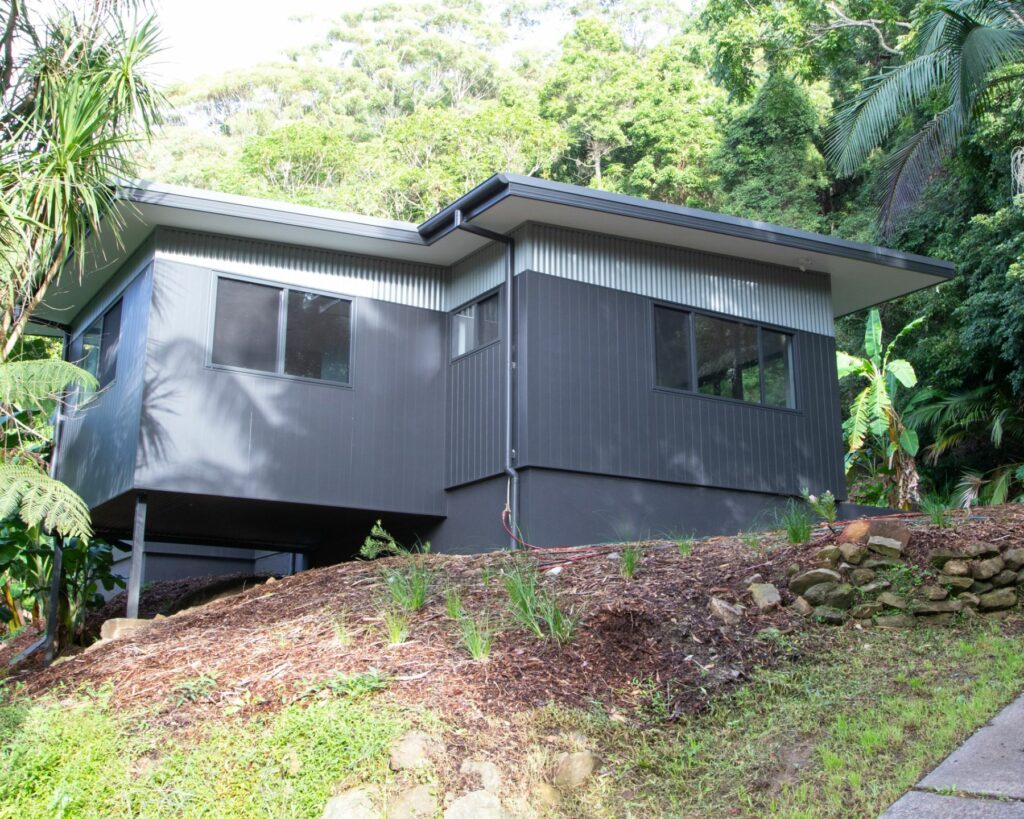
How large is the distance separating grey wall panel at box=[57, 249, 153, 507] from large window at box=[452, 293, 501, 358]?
3.42 meters

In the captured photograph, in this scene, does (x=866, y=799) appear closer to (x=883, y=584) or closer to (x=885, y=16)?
(x=883, y=584)

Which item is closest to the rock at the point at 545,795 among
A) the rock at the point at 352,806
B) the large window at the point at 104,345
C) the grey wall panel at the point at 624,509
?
the rock at the point at 352,806

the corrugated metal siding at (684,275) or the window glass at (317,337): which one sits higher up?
the corrugated metal siding at (684,275)

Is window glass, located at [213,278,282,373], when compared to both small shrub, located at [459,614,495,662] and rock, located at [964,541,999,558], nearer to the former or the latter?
small shrub, located at [459,614,495,662]

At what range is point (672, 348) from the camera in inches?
460

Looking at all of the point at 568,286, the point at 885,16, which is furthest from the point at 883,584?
the point at 885,16

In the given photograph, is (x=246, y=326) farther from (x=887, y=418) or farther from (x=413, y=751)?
(x=887, y=418)

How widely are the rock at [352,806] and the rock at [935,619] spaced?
13.0ft

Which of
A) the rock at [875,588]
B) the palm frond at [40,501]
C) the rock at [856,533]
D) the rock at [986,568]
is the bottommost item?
the rock at [875,588]

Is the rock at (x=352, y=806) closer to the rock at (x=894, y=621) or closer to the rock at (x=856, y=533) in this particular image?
the rock at (x=894, y=621)

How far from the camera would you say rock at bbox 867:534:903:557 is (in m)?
7.54

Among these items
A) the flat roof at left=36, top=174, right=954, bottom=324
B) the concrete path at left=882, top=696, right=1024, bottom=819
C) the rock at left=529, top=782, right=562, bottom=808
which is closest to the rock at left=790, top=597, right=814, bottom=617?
the concrete path at left=882, top=696, right=1024, bottom=819

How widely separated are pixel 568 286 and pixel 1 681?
6.51m

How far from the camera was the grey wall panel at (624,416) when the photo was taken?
10.6m
